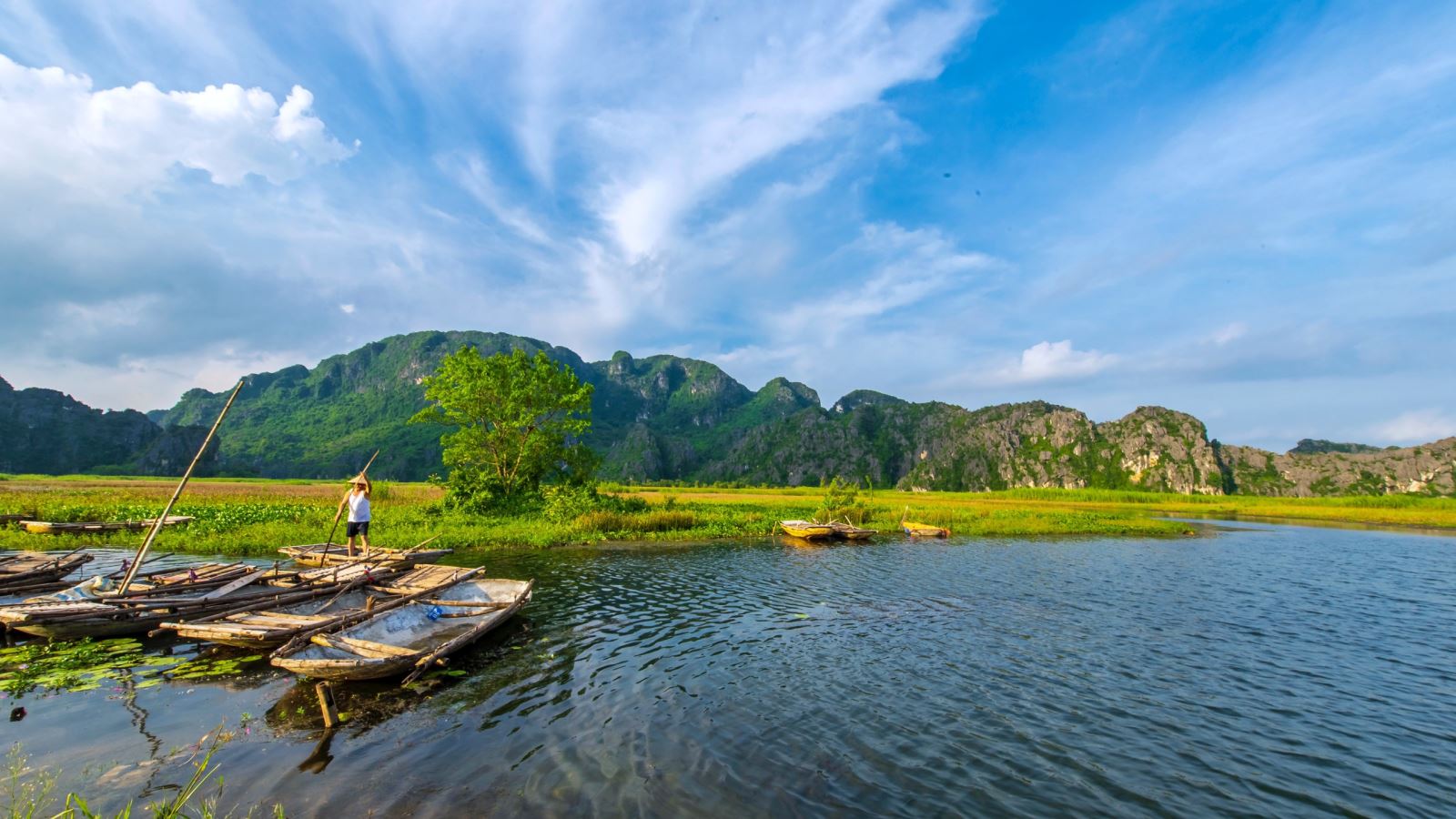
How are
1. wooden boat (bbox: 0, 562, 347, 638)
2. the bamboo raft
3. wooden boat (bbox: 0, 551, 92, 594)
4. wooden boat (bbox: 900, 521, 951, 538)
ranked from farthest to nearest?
wooden boat (bbox: 900, 521, 951, 538)
wooden boat (bbox: 0, 551, 92, 594)
wooden boat (bbox: 0, 562, 347, 638)
the bamboo raft

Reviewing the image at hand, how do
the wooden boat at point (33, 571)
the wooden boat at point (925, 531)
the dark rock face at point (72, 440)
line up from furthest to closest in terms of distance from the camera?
the dark rock face at point (72, 440)
the wooden boat at point (925, 531)
the wooden boat at point (33, 571)

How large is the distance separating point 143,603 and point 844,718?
16.5 meters

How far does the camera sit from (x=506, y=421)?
1718 inches

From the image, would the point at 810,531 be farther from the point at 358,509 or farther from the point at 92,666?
the point at 92,666

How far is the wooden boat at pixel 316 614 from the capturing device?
39.4ft

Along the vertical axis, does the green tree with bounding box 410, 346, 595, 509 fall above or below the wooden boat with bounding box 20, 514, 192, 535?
above

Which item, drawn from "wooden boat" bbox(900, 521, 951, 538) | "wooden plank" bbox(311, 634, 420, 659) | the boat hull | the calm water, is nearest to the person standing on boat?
the boat hull

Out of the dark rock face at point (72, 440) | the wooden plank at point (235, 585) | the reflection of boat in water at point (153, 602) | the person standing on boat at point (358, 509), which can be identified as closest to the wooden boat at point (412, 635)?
the reflection of boat in water at point (153, 602)

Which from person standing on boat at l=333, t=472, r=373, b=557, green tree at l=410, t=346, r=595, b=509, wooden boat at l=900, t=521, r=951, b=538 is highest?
green tree at l=410, t=346, r=595, b=509

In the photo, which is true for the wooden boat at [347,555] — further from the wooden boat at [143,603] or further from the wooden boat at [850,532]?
the wooden boat at [850,532]

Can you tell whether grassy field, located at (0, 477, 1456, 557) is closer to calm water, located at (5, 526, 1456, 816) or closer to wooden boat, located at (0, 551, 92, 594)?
wooden boat, located at (0, 551, 92, 594)

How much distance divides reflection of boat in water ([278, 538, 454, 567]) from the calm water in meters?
5.55

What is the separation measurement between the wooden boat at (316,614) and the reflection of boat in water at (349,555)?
161 cm

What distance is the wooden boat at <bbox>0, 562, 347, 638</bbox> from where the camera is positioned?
12594 millimetres
